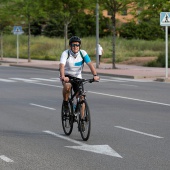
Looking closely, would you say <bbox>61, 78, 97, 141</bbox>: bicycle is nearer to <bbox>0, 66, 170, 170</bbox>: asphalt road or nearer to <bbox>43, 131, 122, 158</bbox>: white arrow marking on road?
<bbox>0, 66, 170, 170</bbox>: asphalt road

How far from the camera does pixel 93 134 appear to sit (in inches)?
494

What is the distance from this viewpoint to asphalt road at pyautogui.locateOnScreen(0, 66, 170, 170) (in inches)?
374

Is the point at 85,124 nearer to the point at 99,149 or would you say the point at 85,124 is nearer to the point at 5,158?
the point at 99,149

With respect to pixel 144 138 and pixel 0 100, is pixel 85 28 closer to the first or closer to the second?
pixel 0 100

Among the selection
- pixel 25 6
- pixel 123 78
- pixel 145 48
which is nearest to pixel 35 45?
pixel 145 48

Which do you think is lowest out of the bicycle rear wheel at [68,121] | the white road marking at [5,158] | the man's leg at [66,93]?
the white road marking at [5,158]

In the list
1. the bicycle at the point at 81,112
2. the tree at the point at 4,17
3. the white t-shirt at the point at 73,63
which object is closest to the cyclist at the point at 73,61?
the white t-shirt at the point at 73,63

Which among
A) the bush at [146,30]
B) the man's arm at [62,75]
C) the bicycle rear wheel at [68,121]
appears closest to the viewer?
the man's arm at [62,75]

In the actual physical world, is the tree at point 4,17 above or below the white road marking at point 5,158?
above

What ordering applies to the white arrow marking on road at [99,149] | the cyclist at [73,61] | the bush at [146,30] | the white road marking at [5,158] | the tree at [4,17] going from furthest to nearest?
the bush at [146,30] < the tree at [4,17] < the cyclist at [73,61] < the white arrow marking on road at [99,149] < the white road marking at [5,158]

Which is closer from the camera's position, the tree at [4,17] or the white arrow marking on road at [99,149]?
the white arrow marking on road at [99,149]

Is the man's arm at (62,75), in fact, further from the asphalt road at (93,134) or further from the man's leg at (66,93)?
the asphalt road at (93,134)

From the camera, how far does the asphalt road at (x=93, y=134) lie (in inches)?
374

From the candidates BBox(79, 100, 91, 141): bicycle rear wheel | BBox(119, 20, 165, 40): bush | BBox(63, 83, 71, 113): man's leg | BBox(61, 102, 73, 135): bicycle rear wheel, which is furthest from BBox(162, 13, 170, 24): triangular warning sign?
BBox(119, 20, 165, 40): bush
